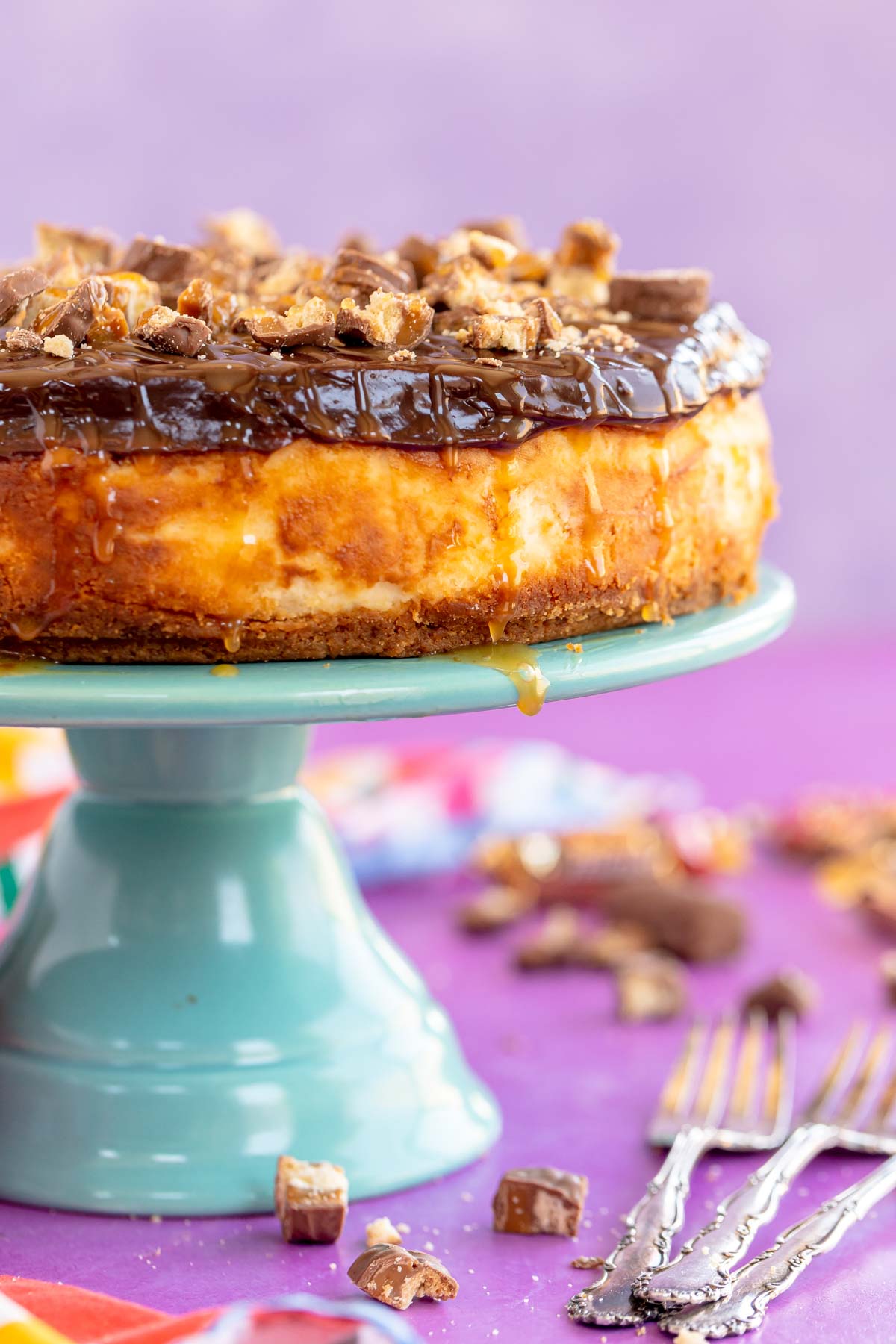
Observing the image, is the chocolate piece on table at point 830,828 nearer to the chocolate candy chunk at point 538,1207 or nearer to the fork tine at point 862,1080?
the fork tine at point 862,1080

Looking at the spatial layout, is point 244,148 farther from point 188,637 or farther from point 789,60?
point 188,637

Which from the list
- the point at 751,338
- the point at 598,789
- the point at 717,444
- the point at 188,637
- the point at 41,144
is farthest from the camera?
the point at 41,144

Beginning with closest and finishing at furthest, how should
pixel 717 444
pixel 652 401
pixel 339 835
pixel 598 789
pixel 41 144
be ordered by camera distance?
1. pixel 652 401
2. pixel 717 444
3. pixel 339 835
4. pixel 598 789
5. pixel 41 144

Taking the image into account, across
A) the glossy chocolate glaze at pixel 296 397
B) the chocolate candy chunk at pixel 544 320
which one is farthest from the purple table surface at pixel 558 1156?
the chocolate candy chunk at pixel 544 320

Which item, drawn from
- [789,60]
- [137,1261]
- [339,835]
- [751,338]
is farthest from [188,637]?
[789,60]

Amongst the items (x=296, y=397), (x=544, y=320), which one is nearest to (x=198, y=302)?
(x=296, y=397)

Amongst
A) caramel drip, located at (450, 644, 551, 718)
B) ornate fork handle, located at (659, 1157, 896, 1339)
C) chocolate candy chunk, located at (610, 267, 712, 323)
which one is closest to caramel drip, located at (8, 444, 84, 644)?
caramel drip, located at (450, 644, 551, 718)

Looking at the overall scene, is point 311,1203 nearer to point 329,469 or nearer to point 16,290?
point 329,469

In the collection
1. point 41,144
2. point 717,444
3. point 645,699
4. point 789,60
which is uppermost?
point 789,60

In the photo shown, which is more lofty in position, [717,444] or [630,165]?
[630,165]
